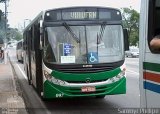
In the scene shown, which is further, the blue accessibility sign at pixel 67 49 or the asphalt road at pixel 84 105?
the asphalt road at pixel 84 105

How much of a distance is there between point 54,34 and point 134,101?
3.36 m

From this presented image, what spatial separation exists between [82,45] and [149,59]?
20.8 feet

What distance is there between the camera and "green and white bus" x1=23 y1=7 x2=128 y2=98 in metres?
10.5

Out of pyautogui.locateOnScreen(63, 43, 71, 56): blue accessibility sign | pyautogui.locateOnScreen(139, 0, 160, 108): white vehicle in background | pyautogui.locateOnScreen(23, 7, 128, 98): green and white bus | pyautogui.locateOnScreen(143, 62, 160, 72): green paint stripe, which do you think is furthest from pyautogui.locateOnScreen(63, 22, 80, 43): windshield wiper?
pyautogui.locateOnScreen(143, 62, 160, 72): green paint stripe

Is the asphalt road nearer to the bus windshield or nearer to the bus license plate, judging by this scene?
the bus license plate

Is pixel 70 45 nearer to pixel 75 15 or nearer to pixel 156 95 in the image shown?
pixel 75 15

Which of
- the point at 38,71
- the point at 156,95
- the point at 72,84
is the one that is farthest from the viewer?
the point at 38,71

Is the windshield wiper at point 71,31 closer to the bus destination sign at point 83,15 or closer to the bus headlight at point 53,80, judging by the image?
the bus destination sign at point 83,15

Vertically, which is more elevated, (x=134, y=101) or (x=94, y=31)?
(x=94, y=31)

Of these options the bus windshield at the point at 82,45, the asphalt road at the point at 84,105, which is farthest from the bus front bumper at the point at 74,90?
the bus windshield at the point at 82,45

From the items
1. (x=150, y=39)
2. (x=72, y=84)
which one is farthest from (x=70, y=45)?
(x=150, y=39)

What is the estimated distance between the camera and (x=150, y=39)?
4434 mm

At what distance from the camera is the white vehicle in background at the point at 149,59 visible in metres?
4.33

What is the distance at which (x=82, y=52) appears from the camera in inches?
421
